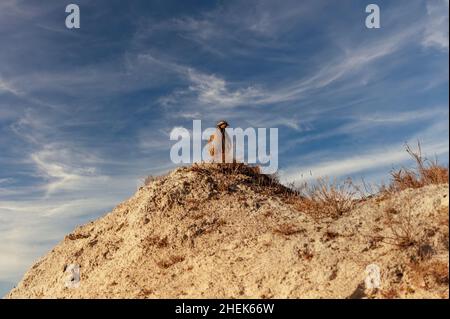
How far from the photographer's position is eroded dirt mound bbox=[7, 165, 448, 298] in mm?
9836

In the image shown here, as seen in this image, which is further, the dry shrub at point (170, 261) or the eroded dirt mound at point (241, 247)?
the dry shrub at point (170, 261)

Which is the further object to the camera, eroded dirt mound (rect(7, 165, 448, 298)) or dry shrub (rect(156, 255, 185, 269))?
dry shrub (rect(156, 255, 185, 269))

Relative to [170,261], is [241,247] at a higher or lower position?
higher

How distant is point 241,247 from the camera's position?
38.5 feet

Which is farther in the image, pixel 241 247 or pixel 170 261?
→ pixel 170 261

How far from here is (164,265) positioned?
11883 millimetres

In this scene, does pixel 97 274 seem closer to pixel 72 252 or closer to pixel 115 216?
pixel 72 252

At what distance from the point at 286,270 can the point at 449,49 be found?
4842 mm

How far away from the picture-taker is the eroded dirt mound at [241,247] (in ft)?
32.3
